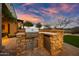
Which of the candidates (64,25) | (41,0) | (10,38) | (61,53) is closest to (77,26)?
(64,25)

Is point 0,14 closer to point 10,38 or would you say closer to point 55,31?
point 10,38

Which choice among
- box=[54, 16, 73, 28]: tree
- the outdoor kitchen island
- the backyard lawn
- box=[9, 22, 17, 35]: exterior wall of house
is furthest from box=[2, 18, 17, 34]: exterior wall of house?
the backyard lawn

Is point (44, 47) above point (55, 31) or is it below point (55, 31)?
below

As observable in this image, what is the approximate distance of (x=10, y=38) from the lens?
3.11m

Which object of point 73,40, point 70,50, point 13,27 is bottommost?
point 70,50

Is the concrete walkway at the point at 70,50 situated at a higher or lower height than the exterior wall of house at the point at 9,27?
lower

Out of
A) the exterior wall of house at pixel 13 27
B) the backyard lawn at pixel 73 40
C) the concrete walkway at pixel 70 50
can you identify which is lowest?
the concrete walkway at pixel 70 50

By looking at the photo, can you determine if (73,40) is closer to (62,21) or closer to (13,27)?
(62,21)

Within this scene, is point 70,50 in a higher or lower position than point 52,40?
lower

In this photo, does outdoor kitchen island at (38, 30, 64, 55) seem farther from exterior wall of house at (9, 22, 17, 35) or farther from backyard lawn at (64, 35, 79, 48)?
exterior wall of house at (9, 22, 17, 35)

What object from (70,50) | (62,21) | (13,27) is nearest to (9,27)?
(13,27)

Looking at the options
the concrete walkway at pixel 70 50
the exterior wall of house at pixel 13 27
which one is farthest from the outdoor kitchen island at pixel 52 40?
the exterior wall of house at pixel 13 27

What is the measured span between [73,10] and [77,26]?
266mm

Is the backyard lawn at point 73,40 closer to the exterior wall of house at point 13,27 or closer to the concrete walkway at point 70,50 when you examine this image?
the concrete walkway at point 70,50
